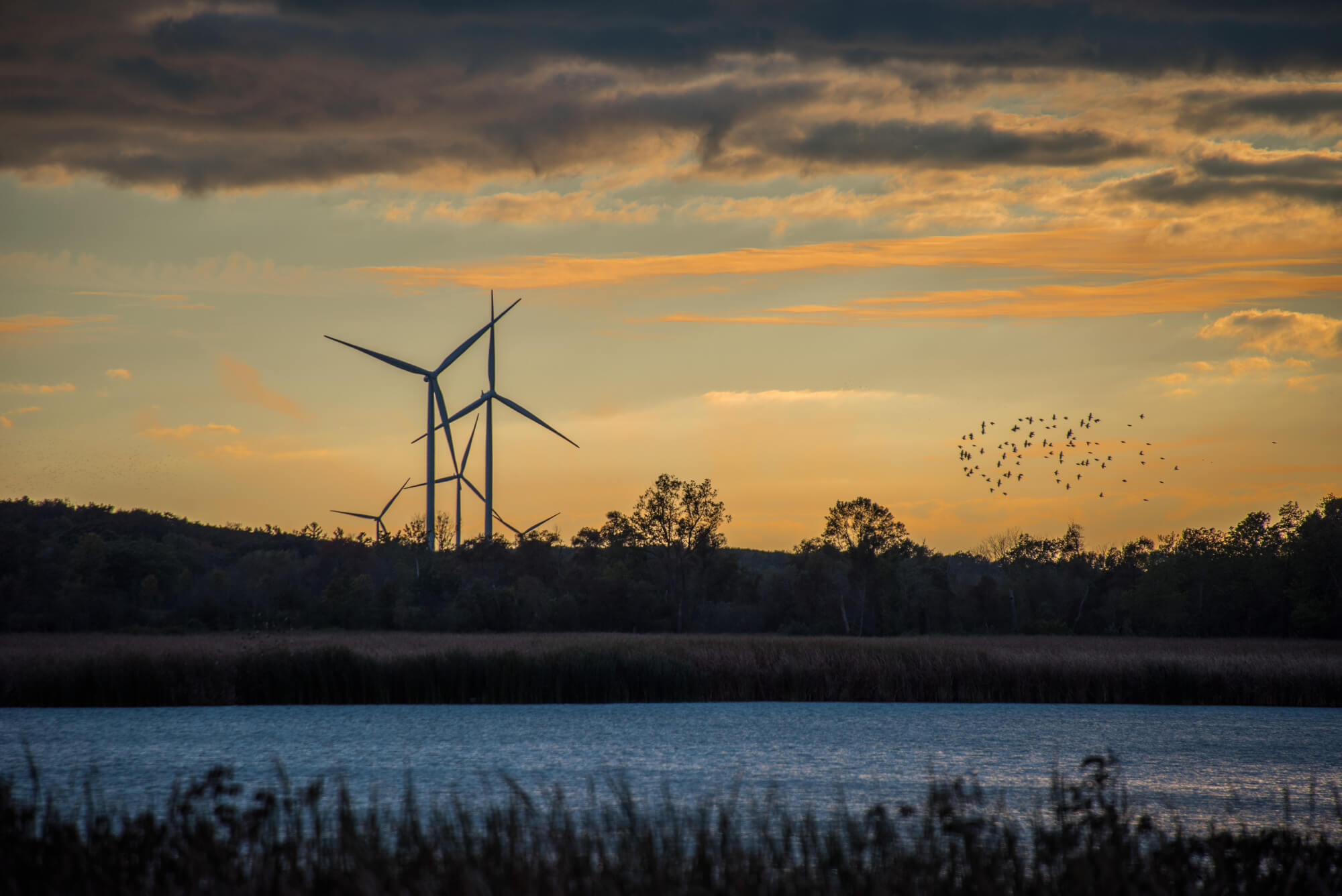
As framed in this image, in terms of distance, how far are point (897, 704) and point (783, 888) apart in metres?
37.5

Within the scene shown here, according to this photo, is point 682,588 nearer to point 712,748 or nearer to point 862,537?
point 862,537

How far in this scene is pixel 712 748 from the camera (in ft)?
97.5

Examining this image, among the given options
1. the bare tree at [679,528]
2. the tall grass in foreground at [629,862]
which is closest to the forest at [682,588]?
the bare tree at [679,528]

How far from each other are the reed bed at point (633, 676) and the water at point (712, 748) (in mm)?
1599

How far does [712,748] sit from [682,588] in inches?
2679

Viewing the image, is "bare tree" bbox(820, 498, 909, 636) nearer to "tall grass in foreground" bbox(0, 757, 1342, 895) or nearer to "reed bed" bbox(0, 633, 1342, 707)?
"reed bed" bbox(0, 633, 1342, 707)

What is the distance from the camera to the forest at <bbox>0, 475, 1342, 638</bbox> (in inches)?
3442

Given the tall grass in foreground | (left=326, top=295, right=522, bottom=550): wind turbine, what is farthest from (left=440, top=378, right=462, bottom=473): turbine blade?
the tall grass in foreground

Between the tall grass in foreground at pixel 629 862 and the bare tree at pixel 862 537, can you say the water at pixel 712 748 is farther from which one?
the bare tree at pixel 862 537

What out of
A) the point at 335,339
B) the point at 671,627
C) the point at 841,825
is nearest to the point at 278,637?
the point at 335,339

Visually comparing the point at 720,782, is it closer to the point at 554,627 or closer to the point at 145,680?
the point at 145,680

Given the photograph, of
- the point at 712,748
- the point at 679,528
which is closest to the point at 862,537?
the point at 679,528

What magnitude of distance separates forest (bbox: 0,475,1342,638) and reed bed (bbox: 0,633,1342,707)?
34175mm

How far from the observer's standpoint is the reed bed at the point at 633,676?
4275cm
